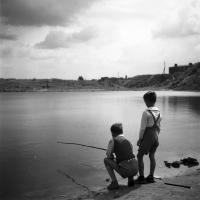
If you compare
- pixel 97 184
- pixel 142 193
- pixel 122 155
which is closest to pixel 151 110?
pixel 122 155

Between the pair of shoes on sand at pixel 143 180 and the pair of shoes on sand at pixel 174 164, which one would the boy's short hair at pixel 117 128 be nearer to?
the pair of shoes on sand at pixel 143 180

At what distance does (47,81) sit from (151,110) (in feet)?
623

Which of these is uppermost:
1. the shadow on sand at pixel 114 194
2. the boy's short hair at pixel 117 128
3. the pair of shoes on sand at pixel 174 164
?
the boy's short hair at pixel 117 128

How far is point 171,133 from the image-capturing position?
16781mm

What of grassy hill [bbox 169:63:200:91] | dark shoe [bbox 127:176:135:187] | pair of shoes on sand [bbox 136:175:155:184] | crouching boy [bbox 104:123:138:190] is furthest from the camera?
grassy hill [bbox 169:63:200:91]

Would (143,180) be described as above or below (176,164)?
above

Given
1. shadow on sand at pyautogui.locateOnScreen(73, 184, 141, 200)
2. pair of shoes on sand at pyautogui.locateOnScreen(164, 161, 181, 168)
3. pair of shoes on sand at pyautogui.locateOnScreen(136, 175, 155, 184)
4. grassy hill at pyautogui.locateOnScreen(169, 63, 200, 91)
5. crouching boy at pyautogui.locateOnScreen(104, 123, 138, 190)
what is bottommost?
pair of shoes on sand at pyautogui.locateOnScreen(164, 161, 181, 168)

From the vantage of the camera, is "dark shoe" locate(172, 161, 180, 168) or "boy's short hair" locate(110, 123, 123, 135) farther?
"dark shoe" locate(172, 161, 180, 168)

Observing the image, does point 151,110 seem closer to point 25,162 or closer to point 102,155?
point 102,155

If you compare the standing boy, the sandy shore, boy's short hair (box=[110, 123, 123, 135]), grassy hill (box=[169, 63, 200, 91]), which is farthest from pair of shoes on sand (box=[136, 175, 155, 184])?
grassy hill (box=[169, 63, 200, 91])

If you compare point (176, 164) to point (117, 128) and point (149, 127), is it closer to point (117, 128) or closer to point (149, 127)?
point (149, 127)

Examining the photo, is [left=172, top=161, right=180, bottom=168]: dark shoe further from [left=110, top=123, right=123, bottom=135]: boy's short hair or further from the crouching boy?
[left=110, top=123, right=123, bottom=135]: boy's short hair

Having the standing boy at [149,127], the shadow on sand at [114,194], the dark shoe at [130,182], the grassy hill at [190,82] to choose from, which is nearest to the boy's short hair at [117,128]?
the standing boy at [149,127]

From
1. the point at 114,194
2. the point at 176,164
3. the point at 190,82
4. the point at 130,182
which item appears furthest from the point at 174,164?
the point at 190,82
